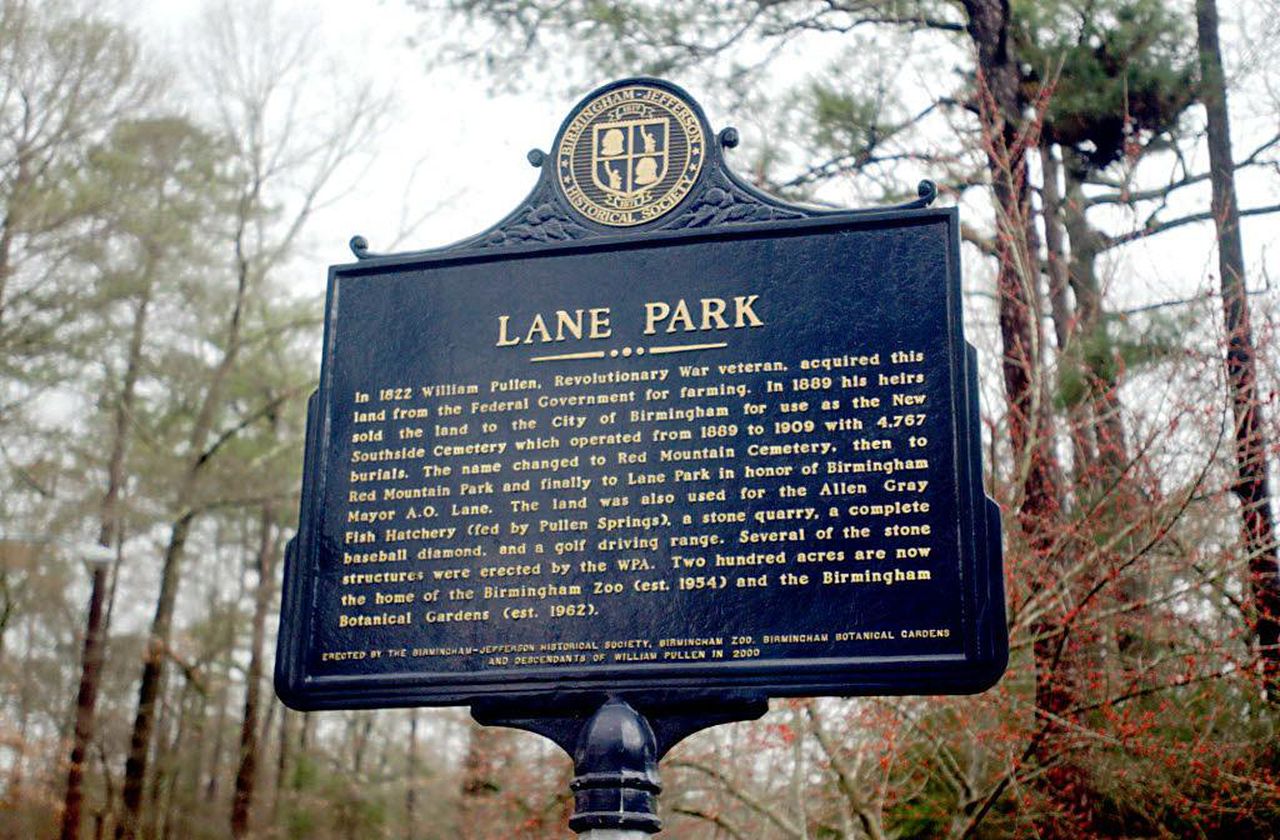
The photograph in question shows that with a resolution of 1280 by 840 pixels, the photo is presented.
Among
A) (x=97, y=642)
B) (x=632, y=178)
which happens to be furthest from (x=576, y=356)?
(x=97, y=642)

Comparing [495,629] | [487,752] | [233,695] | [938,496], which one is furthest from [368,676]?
[233,695]

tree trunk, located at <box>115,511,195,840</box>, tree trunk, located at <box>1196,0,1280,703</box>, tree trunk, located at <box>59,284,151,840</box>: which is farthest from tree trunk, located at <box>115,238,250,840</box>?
tree trunk, located at <box>1196,0,1280,703</box>

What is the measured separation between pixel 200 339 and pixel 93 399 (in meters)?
2.17

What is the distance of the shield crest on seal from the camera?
22.1 feet

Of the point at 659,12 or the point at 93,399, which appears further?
the point at 93,399

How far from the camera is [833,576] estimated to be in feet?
19.0

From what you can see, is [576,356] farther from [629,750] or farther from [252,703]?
[252,703]

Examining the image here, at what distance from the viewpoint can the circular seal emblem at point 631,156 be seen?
6715 millimetres

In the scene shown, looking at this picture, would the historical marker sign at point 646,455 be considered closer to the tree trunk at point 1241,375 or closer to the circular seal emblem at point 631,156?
the circular seal emblem at point 631,156

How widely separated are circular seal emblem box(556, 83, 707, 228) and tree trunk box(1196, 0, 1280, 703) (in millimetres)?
5025

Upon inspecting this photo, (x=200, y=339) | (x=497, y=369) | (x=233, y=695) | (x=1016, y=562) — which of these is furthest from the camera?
(x=233, y=695)

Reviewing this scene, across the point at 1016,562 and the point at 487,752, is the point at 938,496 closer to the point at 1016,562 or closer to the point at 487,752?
the point at 1016,562

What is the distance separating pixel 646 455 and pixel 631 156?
1501 mm

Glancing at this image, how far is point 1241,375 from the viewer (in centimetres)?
1084
